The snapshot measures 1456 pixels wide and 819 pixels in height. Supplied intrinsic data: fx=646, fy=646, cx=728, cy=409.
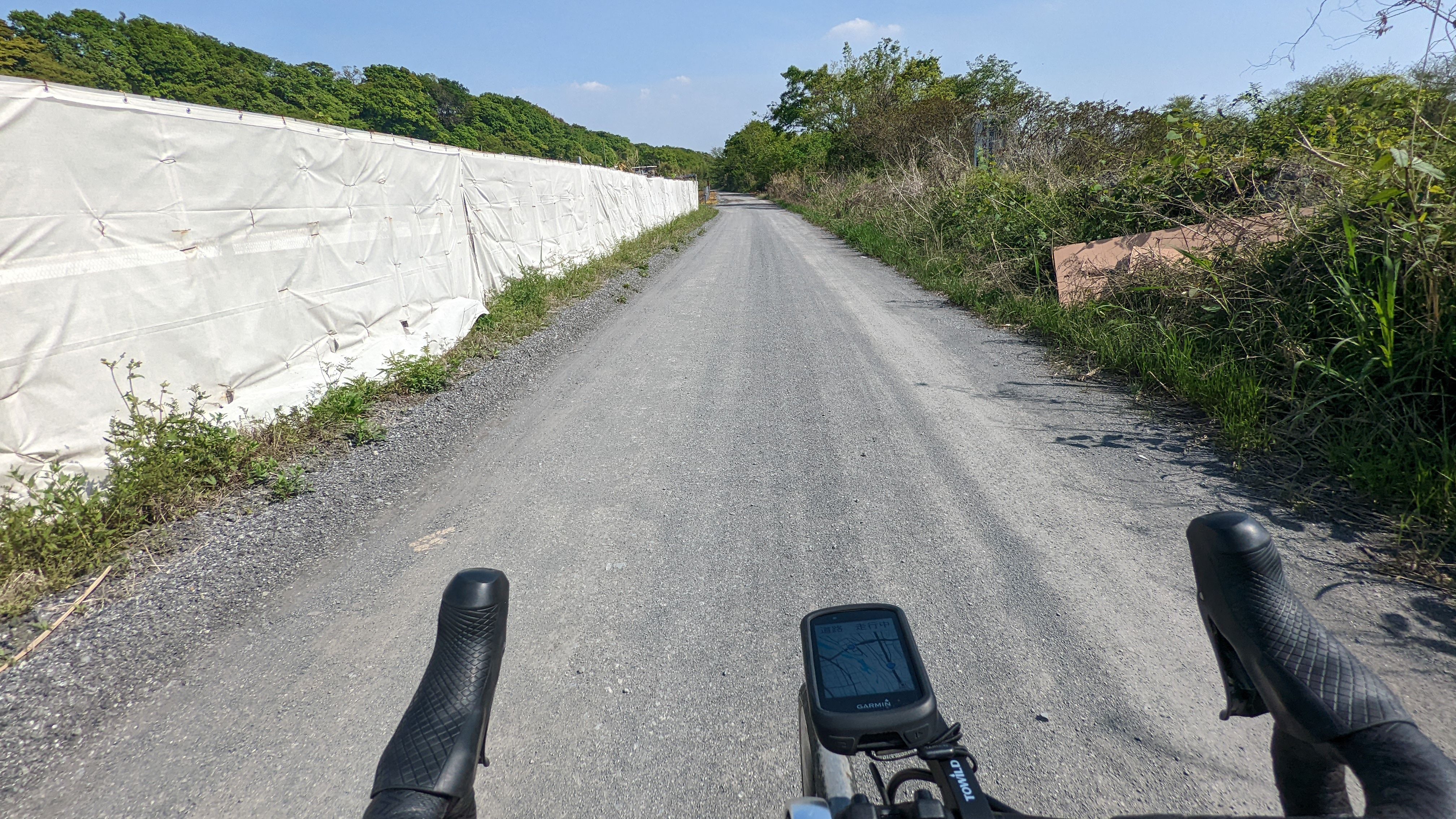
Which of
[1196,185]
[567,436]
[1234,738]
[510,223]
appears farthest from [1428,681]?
[510,223]

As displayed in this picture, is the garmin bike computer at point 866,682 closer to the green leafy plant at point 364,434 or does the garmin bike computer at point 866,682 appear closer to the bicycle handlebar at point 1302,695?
the bicycle handlebar at point 1302,695

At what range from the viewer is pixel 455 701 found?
48.9 inches

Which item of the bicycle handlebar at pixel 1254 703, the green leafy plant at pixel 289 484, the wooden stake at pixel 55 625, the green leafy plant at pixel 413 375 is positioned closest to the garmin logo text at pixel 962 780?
the bicycle handlebar at pixel 1254 703

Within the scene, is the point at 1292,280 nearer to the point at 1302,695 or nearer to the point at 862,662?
the point at 1302,695

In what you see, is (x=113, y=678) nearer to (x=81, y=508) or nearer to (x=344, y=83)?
(x=81, y=508)

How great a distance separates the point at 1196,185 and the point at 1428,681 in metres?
6.11

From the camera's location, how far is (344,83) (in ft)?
196

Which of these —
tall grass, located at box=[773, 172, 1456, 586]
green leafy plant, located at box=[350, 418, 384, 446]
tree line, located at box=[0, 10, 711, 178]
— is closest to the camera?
tall grass, located at box=[773, 172, 1456, 586]

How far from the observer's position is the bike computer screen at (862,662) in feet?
3.52

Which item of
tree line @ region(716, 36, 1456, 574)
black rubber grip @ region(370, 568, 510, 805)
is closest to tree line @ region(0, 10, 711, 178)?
tree line @ region(716, 36, 1456, 574)

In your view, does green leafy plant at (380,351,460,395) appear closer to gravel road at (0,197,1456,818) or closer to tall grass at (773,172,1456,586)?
gravel road at (0,197,1456,818)

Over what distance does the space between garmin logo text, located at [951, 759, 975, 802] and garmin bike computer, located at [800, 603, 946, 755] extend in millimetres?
70

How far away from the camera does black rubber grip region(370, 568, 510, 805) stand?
3.50ft

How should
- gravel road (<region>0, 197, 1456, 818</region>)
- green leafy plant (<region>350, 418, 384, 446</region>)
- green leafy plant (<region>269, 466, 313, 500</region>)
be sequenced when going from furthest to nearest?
1. green leafy plant (<region>350, 418, 384, 446</region>)
2. green leafy plant (<region>269, 466, 313, 500</region>)
3. gravel road (<region>0, 197, 1456, 818</region>)
